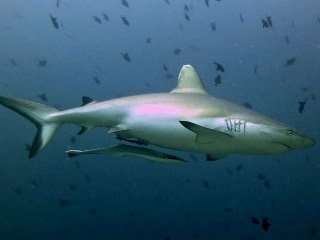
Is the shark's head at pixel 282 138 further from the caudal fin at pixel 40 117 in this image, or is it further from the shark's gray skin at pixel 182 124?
the caudal fin at pixel 40 117

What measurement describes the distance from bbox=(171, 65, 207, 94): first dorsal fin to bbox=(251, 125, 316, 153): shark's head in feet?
4.41

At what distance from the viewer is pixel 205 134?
364 centimetres

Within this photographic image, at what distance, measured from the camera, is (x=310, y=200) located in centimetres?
2108

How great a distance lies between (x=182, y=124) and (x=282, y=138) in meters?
0.95

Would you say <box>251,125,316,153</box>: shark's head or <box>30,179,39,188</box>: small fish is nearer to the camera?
<box>251,125,316,153</box>: shark's head

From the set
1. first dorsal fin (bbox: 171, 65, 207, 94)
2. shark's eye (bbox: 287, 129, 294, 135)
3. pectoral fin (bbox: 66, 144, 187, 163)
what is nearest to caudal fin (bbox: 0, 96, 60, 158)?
pectoral fin (bbox: 66, 144, 187, 163)

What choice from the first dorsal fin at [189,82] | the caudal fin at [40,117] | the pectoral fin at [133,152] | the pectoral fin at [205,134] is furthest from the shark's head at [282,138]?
the caudal fin at [40,117]

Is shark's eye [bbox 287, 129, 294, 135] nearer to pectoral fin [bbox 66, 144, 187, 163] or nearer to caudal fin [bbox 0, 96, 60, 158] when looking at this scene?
pectoral fin [bbox 66, 144, 187, 163]

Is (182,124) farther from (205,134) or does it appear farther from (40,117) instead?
(40,117)

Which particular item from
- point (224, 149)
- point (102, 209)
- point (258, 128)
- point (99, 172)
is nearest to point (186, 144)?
point (224, 149)

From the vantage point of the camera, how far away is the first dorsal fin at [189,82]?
492 centimetres

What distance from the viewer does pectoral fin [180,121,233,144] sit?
350 centimetres

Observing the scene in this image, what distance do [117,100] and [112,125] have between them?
28 centimetres

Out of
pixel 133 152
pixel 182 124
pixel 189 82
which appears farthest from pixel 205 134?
pixel 189 82
